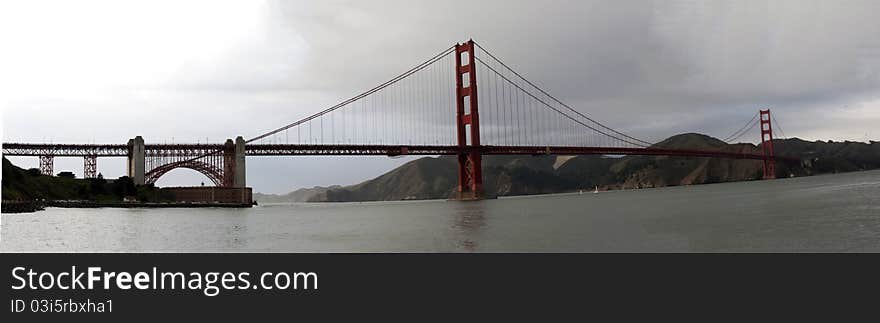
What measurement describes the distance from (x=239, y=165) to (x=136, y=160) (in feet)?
36.0

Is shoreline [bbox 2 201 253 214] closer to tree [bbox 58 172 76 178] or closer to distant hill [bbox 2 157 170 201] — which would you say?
distant hill [bbox 2 157 170 201]

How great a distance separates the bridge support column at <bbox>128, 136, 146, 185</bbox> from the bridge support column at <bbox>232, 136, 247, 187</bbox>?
998cm

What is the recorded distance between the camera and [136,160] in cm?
6231

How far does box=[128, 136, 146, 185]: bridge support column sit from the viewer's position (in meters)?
62.3

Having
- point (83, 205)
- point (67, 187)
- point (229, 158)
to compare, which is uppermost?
point (229, 158)

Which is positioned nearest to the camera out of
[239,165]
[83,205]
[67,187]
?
[83,205]

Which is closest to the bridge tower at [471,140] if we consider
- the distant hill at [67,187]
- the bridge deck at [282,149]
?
the bridge deck at [282,149]

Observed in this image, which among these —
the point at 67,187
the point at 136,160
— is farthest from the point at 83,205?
the point at 136,160

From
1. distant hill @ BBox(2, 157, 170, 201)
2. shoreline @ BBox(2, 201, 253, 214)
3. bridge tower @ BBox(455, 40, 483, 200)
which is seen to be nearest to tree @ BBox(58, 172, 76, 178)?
distant hill @ BBox(2, 157, 170, 201)

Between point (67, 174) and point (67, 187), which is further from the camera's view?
point (67, 174)

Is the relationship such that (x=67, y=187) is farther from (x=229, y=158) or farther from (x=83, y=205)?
(x=229, y=158)
